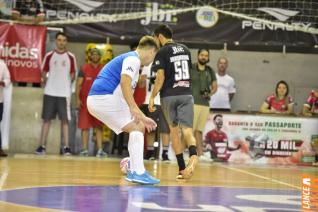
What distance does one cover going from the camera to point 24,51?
14.0 metres

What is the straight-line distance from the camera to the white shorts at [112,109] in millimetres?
7945

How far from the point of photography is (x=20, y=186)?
699 centimetres

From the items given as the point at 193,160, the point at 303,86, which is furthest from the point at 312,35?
the point at 193,160

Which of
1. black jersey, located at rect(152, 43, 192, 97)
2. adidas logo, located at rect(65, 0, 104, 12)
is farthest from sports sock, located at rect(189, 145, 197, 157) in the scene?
adidas logo, located at rect(65, 0, 104, 12)

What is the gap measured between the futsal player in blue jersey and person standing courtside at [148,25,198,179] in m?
0.98

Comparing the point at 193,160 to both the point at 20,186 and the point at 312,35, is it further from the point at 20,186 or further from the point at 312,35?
the point at 312,35

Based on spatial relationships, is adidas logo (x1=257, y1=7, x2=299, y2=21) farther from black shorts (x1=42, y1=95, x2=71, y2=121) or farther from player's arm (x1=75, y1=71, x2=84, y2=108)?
black shorts (x1=42, y1=95, x2=71, y2=121)

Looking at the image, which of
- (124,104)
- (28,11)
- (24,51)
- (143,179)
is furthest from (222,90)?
(143,179)

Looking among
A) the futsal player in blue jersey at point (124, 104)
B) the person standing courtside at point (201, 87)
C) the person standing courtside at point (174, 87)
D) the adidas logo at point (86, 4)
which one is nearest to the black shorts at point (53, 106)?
the adidas logo at point (86, 4)

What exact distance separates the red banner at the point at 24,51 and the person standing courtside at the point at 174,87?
5538mm

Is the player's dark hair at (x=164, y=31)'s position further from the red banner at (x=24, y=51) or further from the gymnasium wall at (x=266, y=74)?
the gymnasium wall at (x=266, y=74)

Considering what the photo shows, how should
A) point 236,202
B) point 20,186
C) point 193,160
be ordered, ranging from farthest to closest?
1. point 193,160
2. point 20,186
3. point 236,202

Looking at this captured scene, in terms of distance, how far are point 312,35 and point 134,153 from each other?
25.1 ft

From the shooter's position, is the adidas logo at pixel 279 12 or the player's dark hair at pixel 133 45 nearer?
the player's dark hair at pixel 133 45
